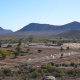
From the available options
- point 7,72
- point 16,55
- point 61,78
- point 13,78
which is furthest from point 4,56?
point 61,78

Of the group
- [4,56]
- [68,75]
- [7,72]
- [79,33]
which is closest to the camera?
[68,75]

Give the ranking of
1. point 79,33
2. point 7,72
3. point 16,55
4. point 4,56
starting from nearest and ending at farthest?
1. point 7,72
2. point 4,56
3. point 16,55
4. point 79,33

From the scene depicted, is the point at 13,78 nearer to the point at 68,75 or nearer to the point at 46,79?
the point at 46,79

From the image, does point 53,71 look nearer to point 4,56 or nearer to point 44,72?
point 44,72

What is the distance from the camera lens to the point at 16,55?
37938 mm

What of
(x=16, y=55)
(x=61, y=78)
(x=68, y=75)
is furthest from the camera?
(x=16, y=55)

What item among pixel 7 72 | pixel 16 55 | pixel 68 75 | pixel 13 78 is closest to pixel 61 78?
pixel 68 75

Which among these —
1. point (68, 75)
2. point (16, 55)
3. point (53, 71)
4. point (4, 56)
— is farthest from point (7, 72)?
point (16, 55)

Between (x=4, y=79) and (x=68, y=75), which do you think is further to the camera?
(x=68, y=75)

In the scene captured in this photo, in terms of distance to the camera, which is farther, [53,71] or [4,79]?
[53,71]

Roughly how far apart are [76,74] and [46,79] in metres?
4.08

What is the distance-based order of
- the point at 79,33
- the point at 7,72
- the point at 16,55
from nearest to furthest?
the point at 7,72 < the point at 16,55 < the point at 79,33

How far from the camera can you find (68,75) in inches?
686

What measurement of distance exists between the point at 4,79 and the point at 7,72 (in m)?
2.33
